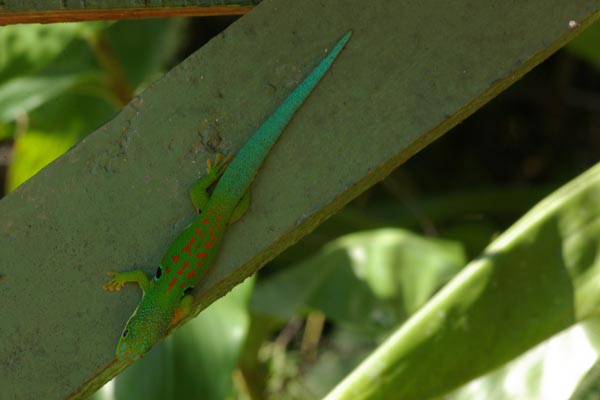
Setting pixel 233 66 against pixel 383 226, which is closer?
pixel 233 66

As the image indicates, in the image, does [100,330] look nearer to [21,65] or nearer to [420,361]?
[420,361]

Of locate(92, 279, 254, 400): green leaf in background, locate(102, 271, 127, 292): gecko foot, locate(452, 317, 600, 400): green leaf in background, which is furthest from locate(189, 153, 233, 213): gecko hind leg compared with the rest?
locate(92, 279, 254, 400): green leaf in background

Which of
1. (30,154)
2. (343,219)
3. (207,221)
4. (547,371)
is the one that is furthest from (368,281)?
(207,221)

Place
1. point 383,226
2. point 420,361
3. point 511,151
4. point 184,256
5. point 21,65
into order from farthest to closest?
point 511,151 < point 383,226 < point 21,65 < point 420,361 < point 184,256

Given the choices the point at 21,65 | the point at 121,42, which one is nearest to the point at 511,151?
the point at 121,42

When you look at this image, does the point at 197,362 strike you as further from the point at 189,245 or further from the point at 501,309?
the point at 189,245

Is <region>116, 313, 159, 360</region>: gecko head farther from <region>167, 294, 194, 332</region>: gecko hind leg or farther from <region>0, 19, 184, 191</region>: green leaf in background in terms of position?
<region>0, 19, 184, 191</region>: green leaf in background
